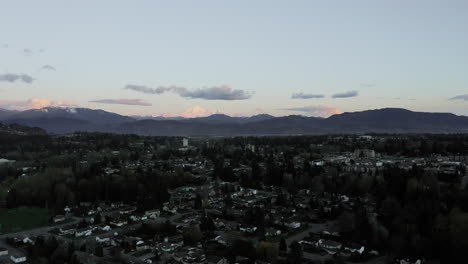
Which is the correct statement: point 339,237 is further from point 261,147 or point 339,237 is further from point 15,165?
point 261,147

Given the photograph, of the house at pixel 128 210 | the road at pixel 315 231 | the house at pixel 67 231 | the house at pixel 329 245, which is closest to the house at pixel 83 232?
the house at pixel 67 231

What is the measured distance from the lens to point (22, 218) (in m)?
22.9

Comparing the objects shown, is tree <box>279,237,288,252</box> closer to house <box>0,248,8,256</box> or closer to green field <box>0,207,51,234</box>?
house <box>0,248,8,256</box>

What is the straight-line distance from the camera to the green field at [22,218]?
2081 cm

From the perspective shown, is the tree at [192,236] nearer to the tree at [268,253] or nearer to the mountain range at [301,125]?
the tree at [268,253]

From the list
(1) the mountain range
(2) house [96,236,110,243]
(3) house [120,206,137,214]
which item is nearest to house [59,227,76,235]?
(2) house [96,236,110,243]

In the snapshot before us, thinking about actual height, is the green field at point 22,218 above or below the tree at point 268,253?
below

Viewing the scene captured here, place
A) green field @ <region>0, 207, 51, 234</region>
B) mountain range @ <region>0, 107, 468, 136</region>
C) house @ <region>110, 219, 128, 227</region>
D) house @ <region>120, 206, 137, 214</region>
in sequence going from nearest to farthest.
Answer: house @ <region>110, 219, 128, 227</region>
green field @ <region>0, 207, 51, 234</region>
house @ <region>120, 206, 137, 214</region>
mountain range @ <region>0, 107, 468, 136</region>

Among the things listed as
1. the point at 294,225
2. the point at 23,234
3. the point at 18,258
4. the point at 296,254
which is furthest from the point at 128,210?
the point at 296,254

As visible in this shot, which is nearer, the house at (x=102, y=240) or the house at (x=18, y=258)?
the house at (x=18, y=258)

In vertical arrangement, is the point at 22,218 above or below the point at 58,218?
below

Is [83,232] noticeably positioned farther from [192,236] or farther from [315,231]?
[315,231]

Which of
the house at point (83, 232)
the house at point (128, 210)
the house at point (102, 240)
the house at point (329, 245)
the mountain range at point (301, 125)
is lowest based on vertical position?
the house at point (83, 232)

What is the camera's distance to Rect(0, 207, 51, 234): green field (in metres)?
20.8
